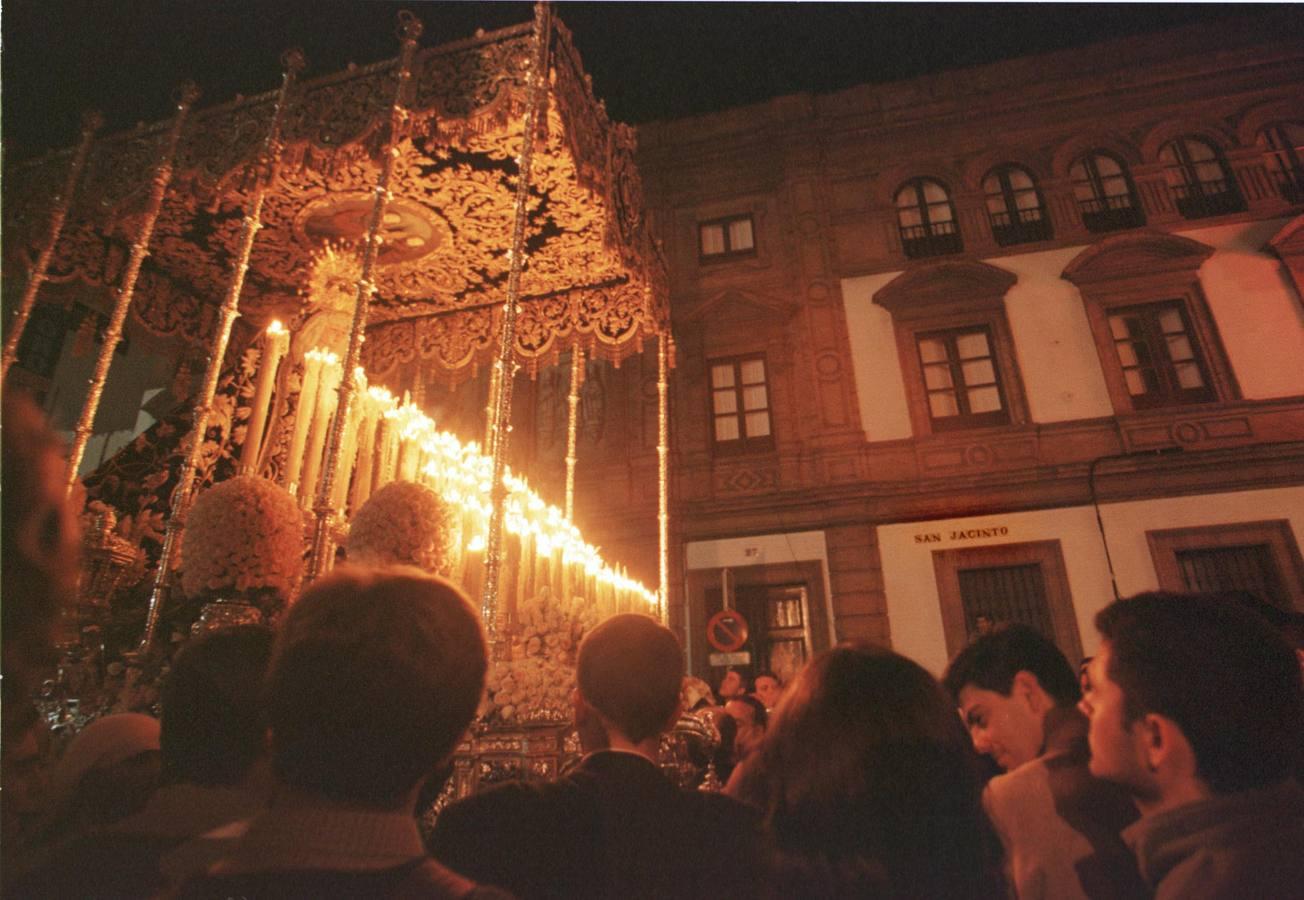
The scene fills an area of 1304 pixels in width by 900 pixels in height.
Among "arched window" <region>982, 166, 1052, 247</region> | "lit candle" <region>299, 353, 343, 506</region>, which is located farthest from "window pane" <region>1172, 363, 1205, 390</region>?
"lit candle" <region>299, 353, 343, 506</region>

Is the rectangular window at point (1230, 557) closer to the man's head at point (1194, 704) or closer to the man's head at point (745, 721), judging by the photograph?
the man's head at point (745, 721)

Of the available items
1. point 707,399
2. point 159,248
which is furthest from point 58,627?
point 707,399

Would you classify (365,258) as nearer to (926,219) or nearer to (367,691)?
(367,691)

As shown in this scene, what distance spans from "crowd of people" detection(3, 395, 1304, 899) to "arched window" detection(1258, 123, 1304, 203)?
1352cm

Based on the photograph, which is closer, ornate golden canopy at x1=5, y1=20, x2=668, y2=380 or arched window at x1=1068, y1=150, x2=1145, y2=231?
ornate golden canopy at x1=5, y1=20, x2=668, y2=380

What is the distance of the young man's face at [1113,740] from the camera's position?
1.46 m

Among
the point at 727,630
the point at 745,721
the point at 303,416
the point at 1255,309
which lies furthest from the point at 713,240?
the point at 745,721

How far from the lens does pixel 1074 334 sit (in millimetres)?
10336

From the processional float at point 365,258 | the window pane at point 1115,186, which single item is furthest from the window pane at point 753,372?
the window pane at point 1115,186

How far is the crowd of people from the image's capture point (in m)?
0.93

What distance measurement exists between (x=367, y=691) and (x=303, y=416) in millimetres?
4771

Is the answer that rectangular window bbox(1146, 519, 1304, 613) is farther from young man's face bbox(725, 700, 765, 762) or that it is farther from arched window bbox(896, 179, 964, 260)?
young man's face bbox(725, 700, 765, 762)

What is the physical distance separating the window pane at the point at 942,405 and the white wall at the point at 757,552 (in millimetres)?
2769

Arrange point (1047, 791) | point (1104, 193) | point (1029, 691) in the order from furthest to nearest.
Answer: point (1104, 193) → point (1029, 691) → point (1047, 791)
